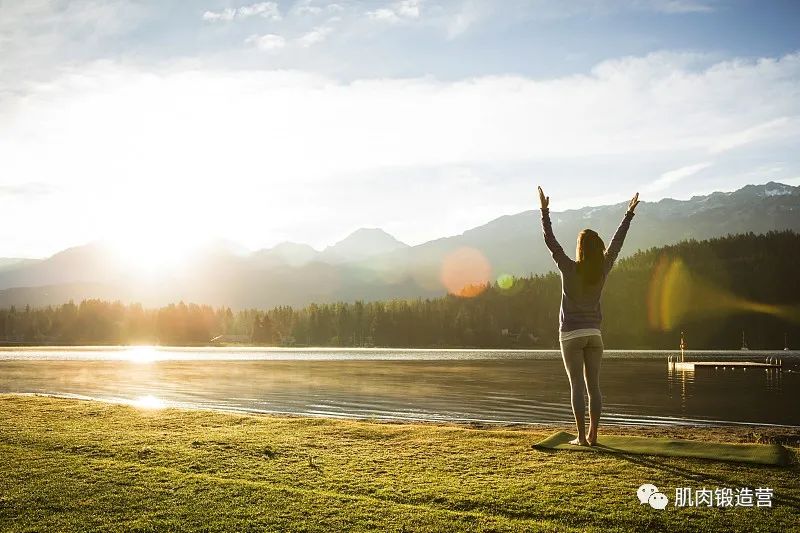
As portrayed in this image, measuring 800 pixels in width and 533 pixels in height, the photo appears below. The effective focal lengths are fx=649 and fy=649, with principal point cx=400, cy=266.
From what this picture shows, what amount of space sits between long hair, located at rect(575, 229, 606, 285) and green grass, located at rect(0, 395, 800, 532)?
3.11 meters

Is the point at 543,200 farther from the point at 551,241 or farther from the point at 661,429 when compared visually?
the point at 661,429

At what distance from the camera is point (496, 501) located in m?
8.35

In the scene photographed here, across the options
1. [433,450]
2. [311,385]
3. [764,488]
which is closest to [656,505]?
[764,488]

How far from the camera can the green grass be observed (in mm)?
7648

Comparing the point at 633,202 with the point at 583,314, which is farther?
the point at 633,202

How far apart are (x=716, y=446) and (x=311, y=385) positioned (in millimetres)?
34962

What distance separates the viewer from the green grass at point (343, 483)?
7648 millimetres

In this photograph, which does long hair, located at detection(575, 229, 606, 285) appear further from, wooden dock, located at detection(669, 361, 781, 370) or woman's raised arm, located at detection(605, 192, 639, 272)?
wooden dock, located at detection(669, 361, 781, 370)
